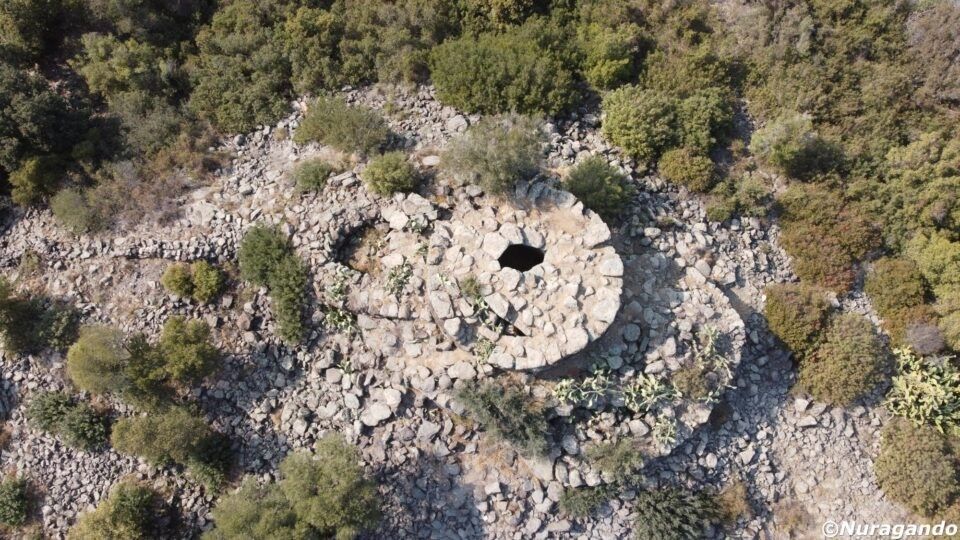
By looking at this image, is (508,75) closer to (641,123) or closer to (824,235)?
(641,123)

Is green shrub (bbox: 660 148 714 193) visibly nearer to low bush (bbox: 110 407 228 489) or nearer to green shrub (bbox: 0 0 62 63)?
low bush (bbox: 110 407 228 489)

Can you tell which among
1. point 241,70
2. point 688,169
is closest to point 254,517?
point 241,70

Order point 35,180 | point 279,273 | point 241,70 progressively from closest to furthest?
point 279,273 → point 35,180 → point 241,70

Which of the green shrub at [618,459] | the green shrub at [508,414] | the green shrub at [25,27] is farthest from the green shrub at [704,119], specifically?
the green shrub at [25,27]

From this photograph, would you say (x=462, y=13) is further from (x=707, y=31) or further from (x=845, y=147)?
(x=845, y=147)

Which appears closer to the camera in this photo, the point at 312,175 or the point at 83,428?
the point at 83,428

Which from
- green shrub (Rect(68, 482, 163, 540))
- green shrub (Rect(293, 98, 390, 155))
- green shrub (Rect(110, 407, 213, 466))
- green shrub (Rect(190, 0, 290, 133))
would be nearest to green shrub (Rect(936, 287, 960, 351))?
green shrub (Rect(293, 98, 390, 155))

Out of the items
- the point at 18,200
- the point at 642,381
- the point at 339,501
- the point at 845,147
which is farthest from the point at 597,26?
the point at 18,200
